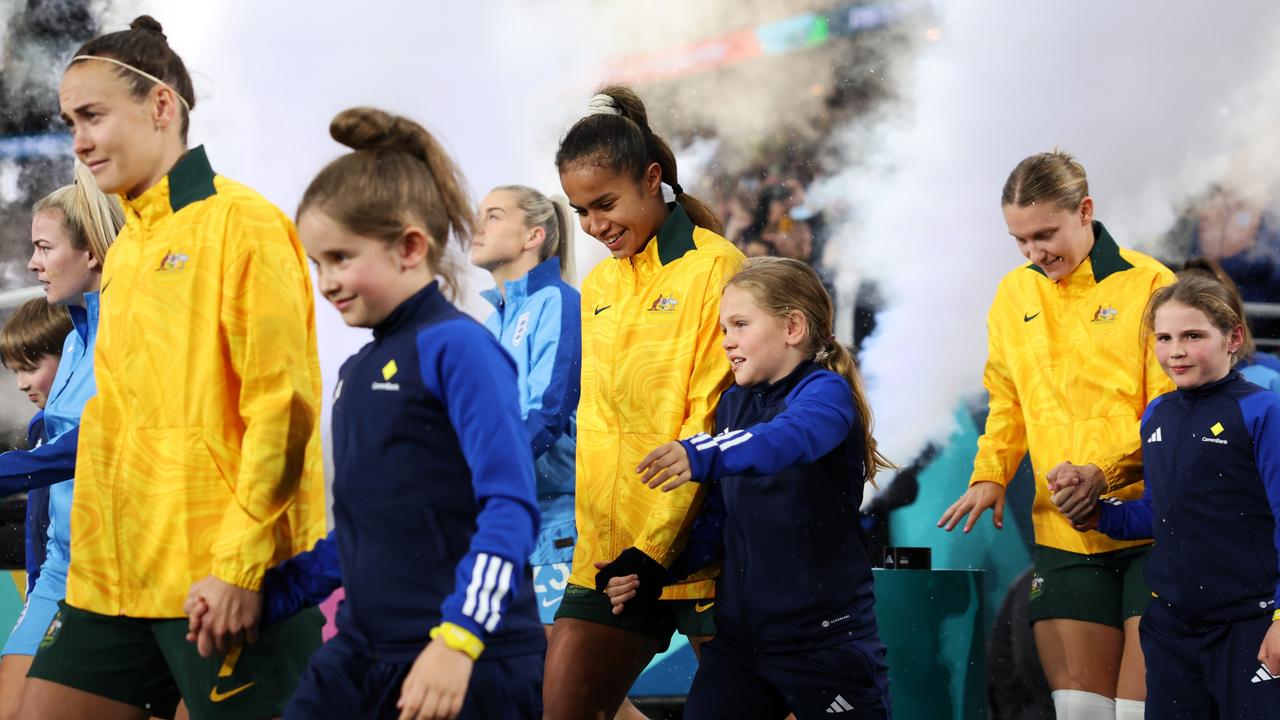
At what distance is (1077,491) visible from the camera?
348 cm

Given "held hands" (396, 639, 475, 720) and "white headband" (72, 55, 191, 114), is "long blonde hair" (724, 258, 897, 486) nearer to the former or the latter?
"white headband" (72, 55, 191, 114)

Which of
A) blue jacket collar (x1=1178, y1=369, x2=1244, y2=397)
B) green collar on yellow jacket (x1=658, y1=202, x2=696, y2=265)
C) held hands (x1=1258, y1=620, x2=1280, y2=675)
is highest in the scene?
green collar on yellow jacket (x1=658, y1=202, x2=696, y2=265)

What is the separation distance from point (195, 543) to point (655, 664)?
2.78 m

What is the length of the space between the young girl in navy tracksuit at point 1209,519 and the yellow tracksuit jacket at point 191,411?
205 centimetres

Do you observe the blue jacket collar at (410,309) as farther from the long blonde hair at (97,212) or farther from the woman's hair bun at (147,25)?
the long blonde hair at (97,212)

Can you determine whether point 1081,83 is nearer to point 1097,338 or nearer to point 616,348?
point 1097,338

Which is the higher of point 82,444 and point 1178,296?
point 1178,296

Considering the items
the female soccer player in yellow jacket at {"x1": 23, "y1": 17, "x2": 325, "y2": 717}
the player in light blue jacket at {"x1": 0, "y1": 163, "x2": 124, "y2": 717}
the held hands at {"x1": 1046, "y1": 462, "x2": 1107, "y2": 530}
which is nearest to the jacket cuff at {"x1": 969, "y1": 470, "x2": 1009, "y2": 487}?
the held hands at {"x1": 1046, "y1": 462, "x2": 1107, "y2": 530}

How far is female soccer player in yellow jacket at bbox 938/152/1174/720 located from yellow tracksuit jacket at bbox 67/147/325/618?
197 centimetres

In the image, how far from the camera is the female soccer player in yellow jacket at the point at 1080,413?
3.68 meters

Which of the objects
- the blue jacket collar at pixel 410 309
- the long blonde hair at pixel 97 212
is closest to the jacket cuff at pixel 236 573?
the blue jacket collar at pixel 410 309

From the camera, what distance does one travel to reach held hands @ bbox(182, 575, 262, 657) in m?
2.21

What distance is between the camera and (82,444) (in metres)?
2.46

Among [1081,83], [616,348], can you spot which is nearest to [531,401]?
[616,348]
